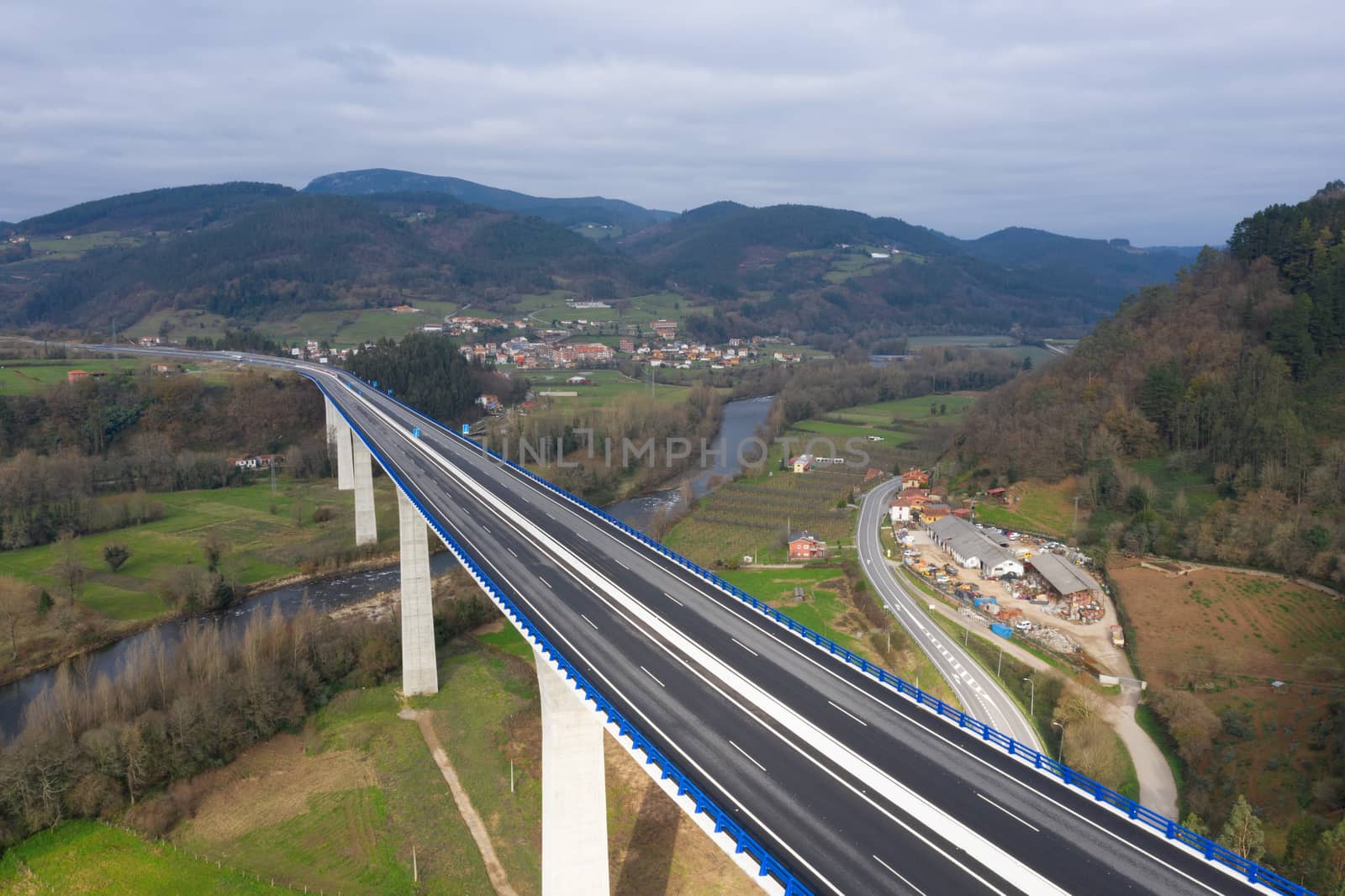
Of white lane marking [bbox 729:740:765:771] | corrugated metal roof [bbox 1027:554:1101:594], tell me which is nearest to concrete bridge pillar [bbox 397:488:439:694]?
white lane marking [bbox 729:740:765:771]

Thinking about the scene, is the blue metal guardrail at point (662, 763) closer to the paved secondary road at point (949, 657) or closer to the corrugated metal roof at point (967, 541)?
the paved secondary road at point (949, 657)

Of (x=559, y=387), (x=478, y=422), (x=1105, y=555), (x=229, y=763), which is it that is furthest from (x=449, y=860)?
(x=559, y=387)

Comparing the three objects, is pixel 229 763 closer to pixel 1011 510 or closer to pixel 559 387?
pixel 1011 510

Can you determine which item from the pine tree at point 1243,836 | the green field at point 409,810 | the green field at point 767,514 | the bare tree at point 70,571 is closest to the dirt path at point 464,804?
the green field at point 409,810

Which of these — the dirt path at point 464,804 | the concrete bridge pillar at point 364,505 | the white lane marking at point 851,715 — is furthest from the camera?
the concrete bridge pillar at point 364,505

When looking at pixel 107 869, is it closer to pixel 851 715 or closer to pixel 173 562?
pixel 851 715

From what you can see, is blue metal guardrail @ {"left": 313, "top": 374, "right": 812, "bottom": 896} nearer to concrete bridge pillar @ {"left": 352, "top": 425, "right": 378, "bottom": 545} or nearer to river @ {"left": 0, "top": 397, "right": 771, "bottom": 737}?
river @ {"left": 0, "top": 397, "right": 771, "bottom": 737}

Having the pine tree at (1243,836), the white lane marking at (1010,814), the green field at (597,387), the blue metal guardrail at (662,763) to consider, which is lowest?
the pine tree at (1243,836)
